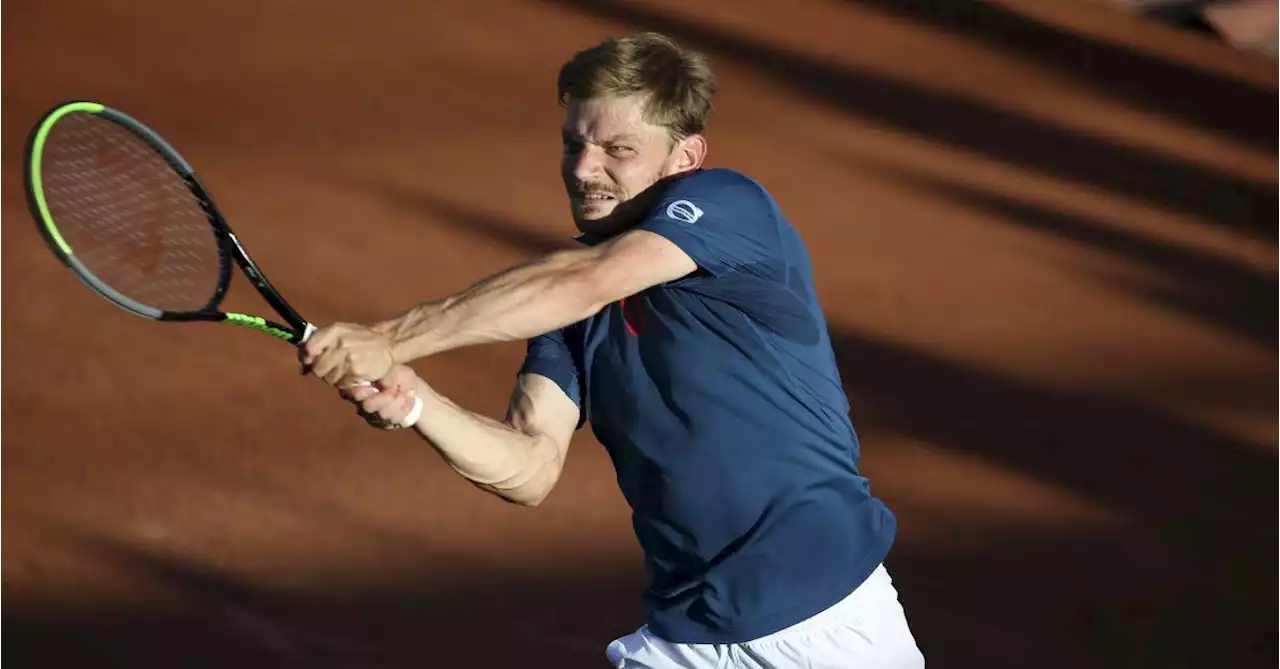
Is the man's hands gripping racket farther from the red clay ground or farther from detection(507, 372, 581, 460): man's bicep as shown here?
the red clay ground

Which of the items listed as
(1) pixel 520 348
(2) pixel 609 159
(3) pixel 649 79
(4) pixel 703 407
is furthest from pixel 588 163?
(1) pixel 520 348

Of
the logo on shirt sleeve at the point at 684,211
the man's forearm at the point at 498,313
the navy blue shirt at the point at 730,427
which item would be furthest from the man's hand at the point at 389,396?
the logo on shirt sleeve at the point at 684,211

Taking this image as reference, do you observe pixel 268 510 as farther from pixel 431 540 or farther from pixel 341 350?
pixel 341 350

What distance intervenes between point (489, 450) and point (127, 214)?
182cm

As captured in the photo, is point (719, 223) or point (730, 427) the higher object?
point (719, 223)

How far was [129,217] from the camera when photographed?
5223 mm

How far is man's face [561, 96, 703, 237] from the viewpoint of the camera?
3.95 m

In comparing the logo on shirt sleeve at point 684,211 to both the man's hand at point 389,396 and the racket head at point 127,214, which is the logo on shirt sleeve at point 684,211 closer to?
the man's hand at point 389,396

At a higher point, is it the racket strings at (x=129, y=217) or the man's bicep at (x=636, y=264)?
the man's bicep at (x=636, y=264)

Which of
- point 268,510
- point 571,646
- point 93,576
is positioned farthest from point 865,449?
point 93,576

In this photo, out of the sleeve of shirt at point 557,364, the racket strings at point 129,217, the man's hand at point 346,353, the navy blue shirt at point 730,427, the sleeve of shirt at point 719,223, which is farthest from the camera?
the racket strings at point 129,217

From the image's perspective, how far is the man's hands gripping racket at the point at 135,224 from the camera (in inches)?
159

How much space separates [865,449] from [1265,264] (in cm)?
329

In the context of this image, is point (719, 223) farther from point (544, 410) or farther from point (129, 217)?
point (129, 217)
